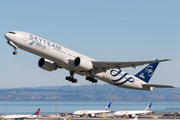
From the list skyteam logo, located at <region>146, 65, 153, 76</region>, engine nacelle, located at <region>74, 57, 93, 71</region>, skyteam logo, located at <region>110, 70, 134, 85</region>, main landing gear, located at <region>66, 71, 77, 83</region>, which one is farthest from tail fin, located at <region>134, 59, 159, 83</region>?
engine nacelle, located at <region>74, 57, 93, 71</region>

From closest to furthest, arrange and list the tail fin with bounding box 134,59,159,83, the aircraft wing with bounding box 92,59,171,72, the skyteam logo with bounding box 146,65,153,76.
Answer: the aircraft wing with bounding box 92,59,171,72, the tail fin with bounding box 134,59,159,83, the skyteam logo with bounding box 146,65,153,76

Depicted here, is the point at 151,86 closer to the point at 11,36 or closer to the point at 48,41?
the point at 48,41

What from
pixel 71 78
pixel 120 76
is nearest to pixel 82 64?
pixel 71 78

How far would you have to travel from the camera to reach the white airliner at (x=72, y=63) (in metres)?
36.5

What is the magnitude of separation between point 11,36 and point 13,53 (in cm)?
230

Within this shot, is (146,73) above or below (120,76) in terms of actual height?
above

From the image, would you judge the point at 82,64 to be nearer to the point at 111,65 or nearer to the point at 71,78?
the point at 111,65

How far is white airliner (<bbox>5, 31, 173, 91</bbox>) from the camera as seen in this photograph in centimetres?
3650

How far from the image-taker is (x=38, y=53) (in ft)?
123

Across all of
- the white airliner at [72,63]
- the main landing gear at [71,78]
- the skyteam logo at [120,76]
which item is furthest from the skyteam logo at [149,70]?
the main landing gear at [71,78]

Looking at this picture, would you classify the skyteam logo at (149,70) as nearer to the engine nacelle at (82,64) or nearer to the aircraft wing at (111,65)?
the aircraft wing at (111,65)

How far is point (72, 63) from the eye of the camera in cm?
4003

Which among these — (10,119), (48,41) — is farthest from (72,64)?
(10,119)

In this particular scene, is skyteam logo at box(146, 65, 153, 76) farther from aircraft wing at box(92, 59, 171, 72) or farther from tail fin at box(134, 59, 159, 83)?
aircraft wing at box(92, 59, 171, 72)
